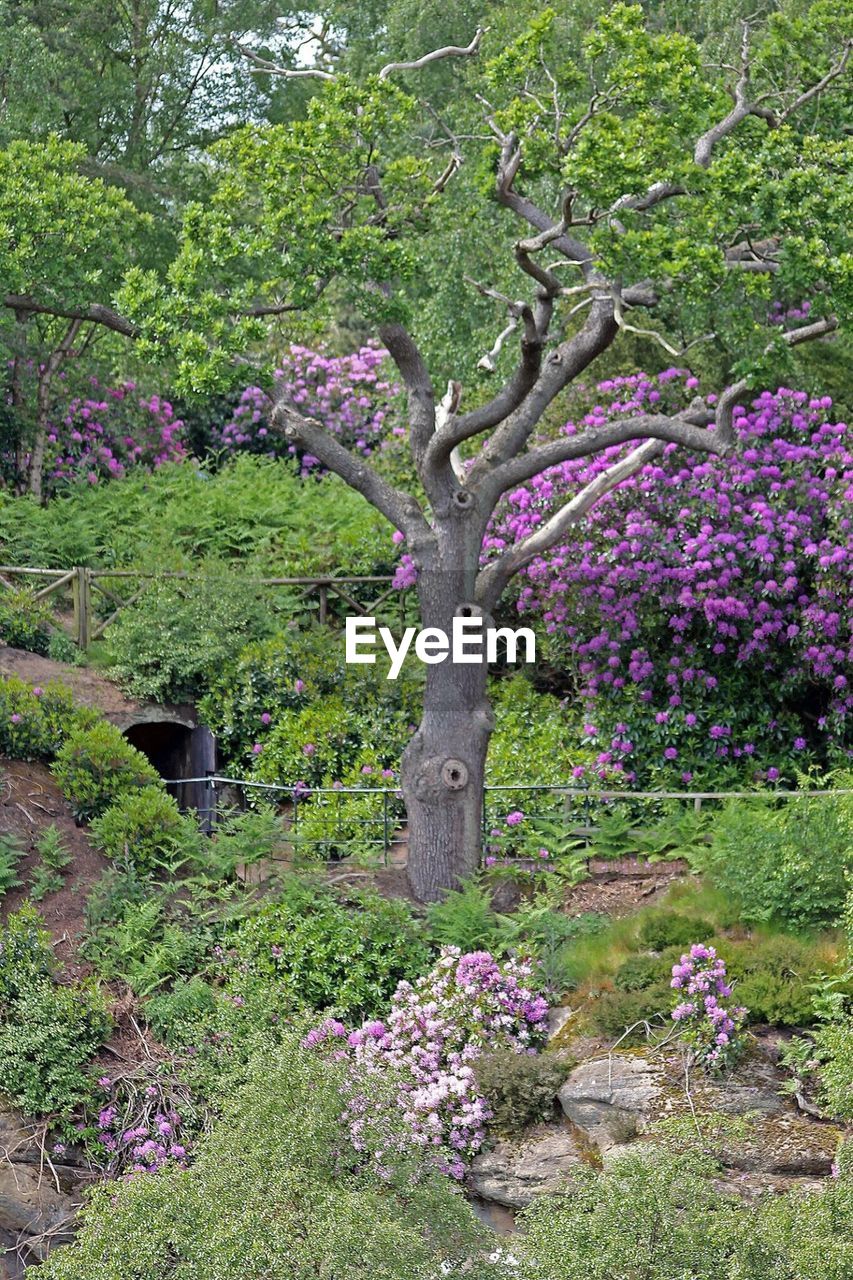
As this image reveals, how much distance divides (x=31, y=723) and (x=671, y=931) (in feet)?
17.9

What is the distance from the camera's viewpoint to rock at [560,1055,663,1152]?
10164 mm

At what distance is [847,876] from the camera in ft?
34.5

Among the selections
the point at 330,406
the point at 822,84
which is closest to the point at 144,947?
the point at 822,84

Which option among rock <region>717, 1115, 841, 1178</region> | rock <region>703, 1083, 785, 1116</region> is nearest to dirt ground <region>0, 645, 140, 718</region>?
rock <region>703, 1083, 785, 1116</region>

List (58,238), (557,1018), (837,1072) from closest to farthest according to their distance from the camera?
1. (837,1072)
2. (557,1018)
3. (58,238)

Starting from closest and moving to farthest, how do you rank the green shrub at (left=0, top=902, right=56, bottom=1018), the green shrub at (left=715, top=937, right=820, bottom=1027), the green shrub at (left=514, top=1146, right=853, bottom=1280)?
the green shrub at (left=514, top=1146, right=853, bottom=1280) → the green shrub at (left=715, top=937, right=820, bottom=1027) → the green shrub at (left=0, top=902, right=56, bottom=1018)

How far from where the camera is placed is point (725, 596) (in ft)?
50.0

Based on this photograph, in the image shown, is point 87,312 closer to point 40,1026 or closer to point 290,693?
point 290,693

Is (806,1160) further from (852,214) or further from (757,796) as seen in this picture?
(852,214)

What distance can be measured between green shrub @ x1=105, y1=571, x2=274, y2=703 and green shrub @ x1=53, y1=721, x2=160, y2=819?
7.18 feet

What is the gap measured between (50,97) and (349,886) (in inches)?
443

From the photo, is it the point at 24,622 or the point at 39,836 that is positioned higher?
the point at 24,622

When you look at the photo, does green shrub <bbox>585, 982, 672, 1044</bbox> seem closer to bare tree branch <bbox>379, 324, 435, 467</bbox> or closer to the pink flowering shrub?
the pink flowering shrub

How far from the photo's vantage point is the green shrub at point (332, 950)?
1192cm
